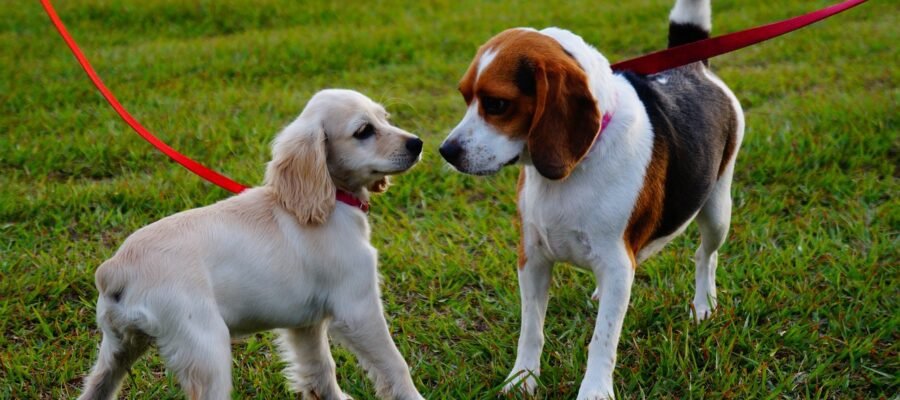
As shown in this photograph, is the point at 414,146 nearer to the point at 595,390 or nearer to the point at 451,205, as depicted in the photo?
the point at 595,390

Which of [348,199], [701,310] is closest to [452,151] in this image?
[348,199]

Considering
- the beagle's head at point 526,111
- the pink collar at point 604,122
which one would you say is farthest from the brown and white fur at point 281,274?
the pink collar at point 604,122

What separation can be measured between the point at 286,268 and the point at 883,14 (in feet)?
29.1

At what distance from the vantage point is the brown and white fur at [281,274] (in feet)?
9.42

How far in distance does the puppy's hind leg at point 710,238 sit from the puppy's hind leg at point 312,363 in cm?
164

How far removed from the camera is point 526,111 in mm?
3102

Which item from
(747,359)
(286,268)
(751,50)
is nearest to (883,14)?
(751,50)

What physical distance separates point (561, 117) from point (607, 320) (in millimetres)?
815

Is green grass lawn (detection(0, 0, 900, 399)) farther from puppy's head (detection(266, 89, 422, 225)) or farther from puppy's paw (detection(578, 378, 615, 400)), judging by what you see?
puppy's head (detection(266, 89, 422, 225))

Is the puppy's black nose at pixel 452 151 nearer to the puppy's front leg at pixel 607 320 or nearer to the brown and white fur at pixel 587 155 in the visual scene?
the brown and white fur at pixel 587 155

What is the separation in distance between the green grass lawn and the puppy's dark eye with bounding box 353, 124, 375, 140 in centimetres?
107

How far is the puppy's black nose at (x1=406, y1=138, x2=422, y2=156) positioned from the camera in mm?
3385

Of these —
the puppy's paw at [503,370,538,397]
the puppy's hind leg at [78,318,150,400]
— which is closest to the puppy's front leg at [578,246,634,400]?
the puppy's paw at [503,370,538,397]

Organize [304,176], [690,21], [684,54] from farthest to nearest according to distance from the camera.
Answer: [690,21], [684,54], [304,176]
